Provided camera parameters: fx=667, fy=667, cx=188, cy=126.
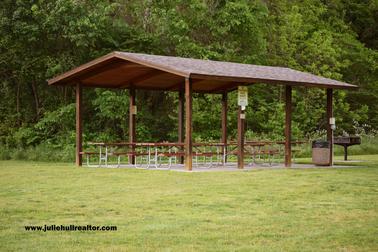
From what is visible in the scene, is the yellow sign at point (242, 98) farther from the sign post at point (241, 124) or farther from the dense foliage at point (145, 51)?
the dense foliage at point (145, 51)

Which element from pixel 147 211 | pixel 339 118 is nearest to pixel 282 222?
pixel 147 211

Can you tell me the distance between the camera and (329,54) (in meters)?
30.8

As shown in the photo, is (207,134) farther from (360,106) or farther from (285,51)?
(360,106)

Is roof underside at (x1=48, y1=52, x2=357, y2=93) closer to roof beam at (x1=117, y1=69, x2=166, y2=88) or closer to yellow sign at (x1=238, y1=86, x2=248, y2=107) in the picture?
roof beam at (x1=117, y1=69, x2=166, y2=88)

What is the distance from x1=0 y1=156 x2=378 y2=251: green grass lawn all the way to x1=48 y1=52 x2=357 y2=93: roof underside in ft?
8.54

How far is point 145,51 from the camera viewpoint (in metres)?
27.0

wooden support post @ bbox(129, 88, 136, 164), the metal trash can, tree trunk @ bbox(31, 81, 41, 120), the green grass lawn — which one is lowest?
the green grass lawn

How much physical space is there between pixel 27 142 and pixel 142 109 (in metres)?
4.72

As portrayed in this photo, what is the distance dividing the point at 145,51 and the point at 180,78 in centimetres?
928

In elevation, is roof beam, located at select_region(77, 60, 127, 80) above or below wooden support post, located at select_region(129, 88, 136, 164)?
above

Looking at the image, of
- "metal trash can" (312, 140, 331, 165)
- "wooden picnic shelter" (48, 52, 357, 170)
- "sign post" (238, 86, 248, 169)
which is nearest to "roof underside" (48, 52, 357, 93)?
"wooden picnic shelter" (48, 52, 357, 170)

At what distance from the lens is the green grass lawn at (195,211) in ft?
21.6

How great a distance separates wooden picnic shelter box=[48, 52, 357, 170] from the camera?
15.2 m

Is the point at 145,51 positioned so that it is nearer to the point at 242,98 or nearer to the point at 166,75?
the point at 166,75
